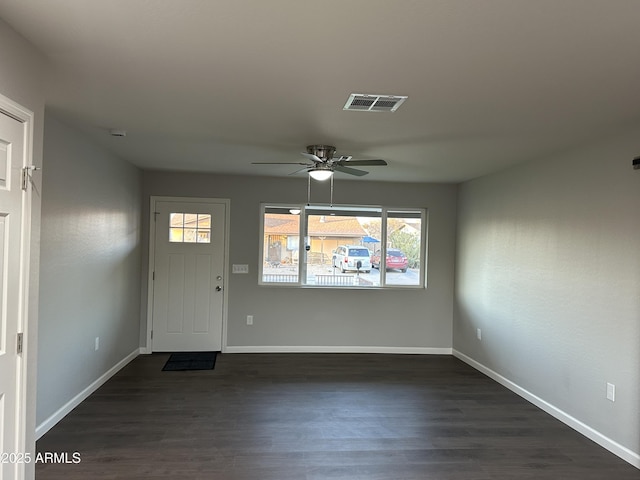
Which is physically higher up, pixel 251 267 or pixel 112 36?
pixel 112 36

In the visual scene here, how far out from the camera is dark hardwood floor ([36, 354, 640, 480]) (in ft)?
8.49

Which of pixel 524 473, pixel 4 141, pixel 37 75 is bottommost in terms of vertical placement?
pixel 524 473

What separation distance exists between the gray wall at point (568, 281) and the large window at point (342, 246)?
38.6 inches

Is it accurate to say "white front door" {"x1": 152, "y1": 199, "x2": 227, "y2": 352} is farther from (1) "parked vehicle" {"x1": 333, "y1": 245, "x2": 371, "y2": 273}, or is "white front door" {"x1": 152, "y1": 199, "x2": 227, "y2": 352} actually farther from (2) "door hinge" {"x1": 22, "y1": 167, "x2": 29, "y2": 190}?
(2) "door hinge" {"x1": 22, "y1": 167, "x2": 29, "y2": 190}

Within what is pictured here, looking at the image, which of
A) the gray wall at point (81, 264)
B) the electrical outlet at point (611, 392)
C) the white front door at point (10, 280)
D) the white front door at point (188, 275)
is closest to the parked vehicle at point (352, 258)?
the white front door at point (188, 275)

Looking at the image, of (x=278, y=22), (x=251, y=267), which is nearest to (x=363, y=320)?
(x=251, y=267)

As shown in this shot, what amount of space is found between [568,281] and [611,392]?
2.99ft

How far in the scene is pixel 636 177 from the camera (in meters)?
2.79

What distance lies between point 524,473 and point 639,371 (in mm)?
1078

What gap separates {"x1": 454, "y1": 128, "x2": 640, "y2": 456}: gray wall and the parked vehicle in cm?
144

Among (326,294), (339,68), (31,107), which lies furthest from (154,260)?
(339,68)

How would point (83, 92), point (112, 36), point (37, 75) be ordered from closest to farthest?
point (112, 36)
point (37, 75)
point (83, 92)

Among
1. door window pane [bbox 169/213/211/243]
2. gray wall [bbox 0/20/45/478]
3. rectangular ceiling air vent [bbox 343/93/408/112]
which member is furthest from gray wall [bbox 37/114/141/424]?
rectangular ceiling air vent [bbox 343/93/408/112]

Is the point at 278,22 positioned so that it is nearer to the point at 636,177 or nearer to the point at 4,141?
the point at 4,141
